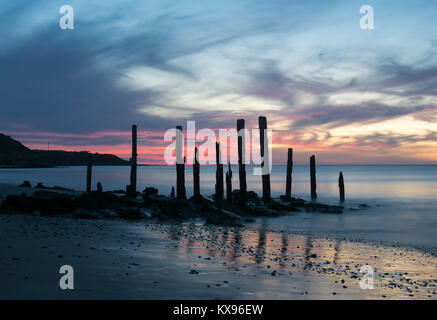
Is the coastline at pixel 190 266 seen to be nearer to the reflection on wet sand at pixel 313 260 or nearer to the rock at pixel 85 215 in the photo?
the reflection on wet sand at pixel 313 260

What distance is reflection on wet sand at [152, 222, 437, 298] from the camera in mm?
6965

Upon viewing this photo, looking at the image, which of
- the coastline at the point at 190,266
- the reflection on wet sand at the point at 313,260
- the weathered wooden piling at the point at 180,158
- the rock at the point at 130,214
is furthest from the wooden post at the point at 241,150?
the coastline at the point at 190,266

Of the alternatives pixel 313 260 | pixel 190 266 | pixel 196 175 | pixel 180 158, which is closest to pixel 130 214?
pixel 180 158

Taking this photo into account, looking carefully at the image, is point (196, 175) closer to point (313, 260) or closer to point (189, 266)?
point (313, 260)

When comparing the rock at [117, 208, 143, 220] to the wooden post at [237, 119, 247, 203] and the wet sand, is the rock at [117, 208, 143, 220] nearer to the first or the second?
the wet sand

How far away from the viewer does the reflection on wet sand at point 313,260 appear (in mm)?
6965

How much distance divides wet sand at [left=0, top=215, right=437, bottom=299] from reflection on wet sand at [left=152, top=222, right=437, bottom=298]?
1.0 inches

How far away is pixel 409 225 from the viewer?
68.7ft

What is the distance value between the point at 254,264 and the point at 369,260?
387cm

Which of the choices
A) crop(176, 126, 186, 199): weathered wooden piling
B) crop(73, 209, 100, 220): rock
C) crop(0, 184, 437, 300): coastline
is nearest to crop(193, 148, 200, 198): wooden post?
crop(176, 126, 186, 199): weathered wooden piling

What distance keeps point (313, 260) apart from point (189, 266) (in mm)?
3716
